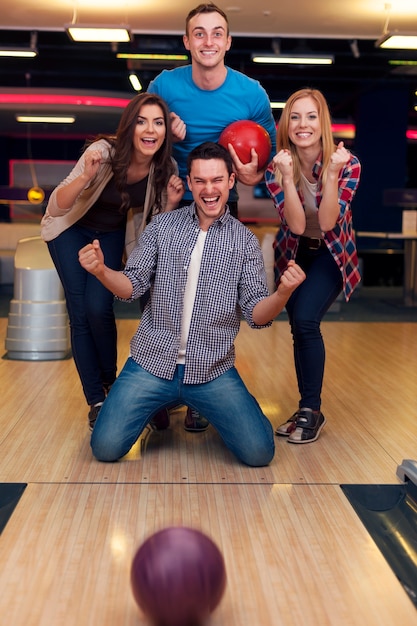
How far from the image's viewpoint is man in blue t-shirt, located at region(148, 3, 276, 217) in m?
2.52

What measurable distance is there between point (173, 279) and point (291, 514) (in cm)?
76

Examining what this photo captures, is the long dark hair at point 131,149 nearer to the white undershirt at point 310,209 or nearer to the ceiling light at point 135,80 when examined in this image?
the white undershirt at point 310,209

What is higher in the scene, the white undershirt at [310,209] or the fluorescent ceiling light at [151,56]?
the fluorescent ceiling light at [151,56]

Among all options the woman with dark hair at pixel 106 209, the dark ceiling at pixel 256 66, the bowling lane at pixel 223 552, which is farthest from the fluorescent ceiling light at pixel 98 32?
the bowling lane at pixel 223 552

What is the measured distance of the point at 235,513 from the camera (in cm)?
198

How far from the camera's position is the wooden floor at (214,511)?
1.52 m

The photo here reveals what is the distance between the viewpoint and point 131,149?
2510mm

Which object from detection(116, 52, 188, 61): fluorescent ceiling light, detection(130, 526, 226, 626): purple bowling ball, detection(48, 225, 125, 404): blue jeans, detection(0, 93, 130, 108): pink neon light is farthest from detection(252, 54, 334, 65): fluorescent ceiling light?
detection(130, 526, 226, 626): purple bowling ball

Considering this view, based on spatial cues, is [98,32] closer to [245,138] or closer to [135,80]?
[135,80]

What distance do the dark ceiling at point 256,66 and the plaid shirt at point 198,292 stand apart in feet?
18.4

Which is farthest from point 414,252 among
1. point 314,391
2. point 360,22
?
point 314,391

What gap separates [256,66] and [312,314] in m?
6.50

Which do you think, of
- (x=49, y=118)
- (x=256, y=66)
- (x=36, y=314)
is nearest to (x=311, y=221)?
(x=36, y=314)

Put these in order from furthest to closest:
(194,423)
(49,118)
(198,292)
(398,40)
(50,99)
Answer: (49,118)
(50,99)
(398,40)
(194,423)
(198,292)
